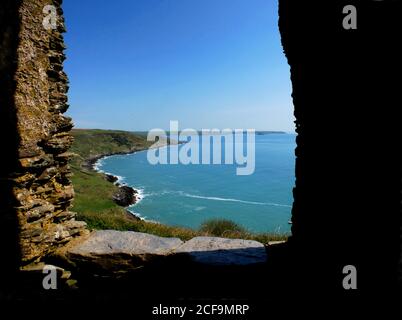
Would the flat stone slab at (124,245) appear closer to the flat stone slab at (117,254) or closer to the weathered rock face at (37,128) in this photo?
the flat stone slab at (117,254)

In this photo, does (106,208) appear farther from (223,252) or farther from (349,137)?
(349,137)

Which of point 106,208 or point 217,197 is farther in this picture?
point 217,197

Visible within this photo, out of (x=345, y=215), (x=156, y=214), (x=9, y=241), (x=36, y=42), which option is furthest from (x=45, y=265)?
(x=156, y=214)

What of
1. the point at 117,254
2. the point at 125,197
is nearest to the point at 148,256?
the point at 117,254

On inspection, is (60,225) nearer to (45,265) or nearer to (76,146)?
(45,265)

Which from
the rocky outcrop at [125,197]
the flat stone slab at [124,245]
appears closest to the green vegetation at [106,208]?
the rocky outcrop at [125,197]
